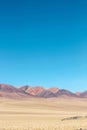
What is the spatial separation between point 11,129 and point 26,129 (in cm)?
155

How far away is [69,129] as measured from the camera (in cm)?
3259

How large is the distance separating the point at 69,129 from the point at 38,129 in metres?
3.10

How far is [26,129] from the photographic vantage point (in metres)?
32.8

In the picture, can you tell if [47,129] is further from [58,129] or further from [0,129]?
[0,129]

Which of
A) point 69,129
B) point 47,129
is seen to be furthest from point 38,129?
point 69,129

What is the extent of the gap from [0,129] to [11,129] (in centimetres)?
108

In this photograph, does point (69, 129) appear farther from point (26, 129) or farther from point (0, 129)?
point (0, 129)

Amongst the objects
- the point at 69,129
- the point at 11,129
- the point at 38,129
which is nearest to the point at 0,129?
the point at 11,129

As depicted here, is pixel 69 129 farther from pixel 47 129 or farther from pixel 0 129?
pixel 0 129

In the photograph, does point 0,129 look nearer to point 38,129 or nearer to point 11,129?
point 11,129

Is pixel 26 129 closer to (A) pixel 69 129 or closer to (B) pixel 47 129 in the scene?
(B) pixel 47 129

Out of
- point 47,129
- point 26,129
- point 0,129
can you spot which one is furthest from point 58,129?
point 0,129

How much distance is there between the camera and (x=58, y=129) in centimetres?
3234

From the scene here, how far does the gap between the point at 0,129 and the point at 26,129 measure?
261cm
